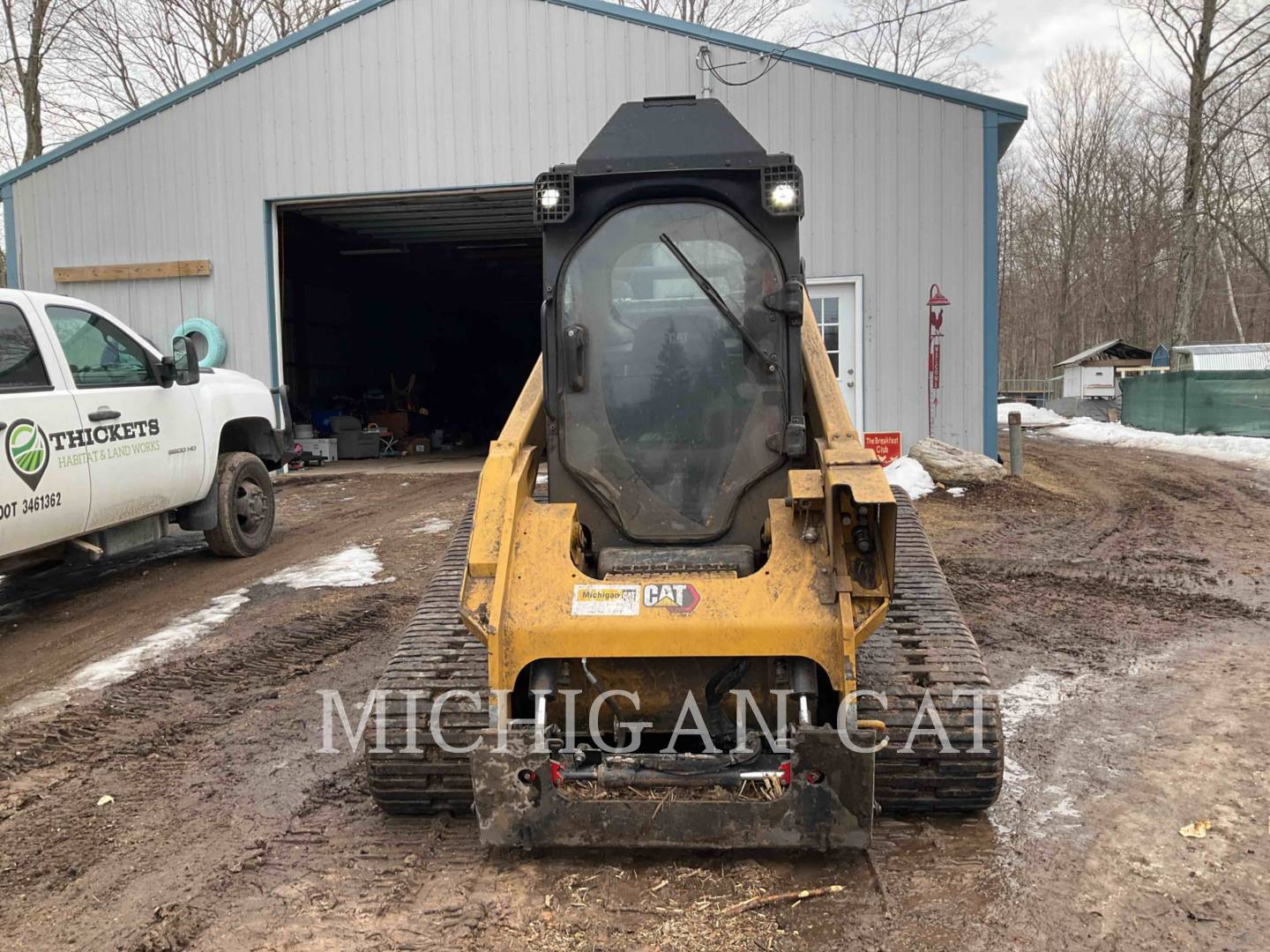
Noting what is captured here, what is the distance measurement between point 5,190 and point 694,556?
15.3m

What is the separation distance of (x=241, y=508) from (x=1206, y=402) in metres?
20.1

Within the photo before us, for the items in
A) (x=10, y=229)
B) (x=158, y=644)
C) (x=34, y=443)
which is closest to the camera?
(x=34, y=443)

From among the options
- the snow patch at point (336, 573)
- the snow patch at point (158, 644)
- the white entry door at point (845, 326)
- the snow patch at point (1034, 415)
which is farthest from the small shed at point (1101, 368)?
the snow patch at point (158, 644)

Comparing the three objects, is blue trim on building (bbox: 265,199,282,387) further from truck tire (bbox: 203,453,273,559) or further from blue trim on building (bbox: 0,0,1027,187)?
truck tire (bbox: 203,453,273,559)

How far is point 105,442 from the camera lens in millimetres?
6508

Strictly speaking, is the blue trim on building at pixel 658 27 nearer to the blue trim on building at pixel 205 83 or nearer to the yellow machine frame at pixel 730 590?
the blue trim on building at pixel 205 83

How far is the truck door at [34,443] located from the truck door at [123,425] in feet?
0.37

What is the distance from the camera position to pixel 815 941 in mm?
2750

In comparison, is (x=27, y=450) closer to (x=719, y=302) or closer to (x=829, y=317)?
(x=719, y=302)

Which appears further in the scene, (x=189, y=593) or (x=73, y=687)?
(x=189, y=593)

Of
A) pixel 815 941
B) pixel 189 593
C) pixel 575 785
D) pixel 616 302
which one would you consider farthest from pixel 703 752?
pixel 189 593

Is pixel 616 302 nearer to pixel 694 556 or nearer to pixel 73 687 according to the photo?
pixel 694 556

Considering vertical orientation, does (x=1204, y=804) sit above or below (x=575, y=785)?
below

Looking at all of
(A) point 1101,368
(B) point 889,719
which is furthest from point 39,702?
(A) point 1101,368
